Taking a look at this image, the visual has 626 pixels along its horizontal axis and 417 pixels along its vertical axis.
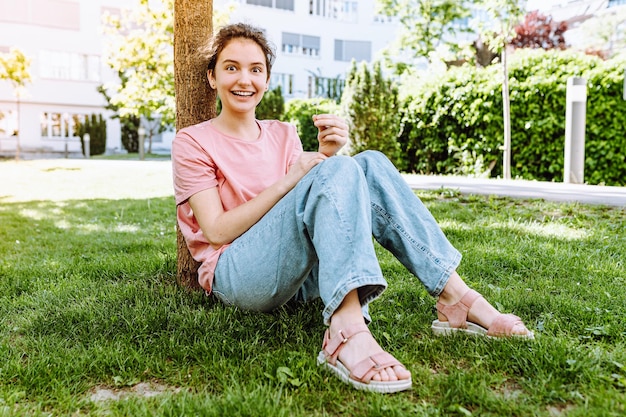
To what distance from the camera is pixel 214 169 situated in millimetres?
2541

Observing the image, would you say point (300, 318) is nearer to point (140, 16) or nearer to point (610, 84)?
point (610, 84)

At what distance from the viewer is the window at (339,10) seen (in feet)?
110

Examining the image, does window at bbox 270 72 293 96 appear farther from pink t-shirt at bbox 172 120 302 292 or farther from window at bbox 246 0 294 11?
pink t-shirt at bbox 172 120 302 292

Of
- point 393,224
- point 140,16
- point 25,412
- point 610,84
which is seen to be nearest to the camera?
point 25,412

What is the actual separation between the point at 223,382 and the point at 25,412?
618mm

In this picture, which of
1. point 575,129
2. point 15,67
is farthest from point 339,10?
point 575,129

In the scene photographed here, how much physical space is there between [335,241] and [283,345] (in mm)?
561

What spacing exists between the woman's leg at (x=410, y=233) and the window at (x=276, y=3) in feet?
103

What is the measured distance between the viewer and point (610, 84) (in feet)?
26.8

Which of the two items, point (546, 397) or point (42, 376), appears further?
point (42, 376)

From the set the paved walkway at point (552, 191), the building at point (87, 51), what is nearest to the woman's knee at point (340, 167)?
the paved walkway at point (552, 191)

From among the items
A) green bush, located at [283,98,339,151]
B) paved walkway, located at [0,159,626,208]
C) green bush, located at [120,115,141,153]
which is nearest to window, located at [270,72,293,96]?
green bush, located at [120,115,141,153]

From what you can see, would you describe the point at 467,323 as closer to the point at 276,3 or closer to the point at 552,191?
the point at 552,191

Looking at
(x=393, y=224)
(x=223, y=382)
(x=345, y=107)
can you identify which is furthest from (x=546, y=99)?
(x=223, y=382)
